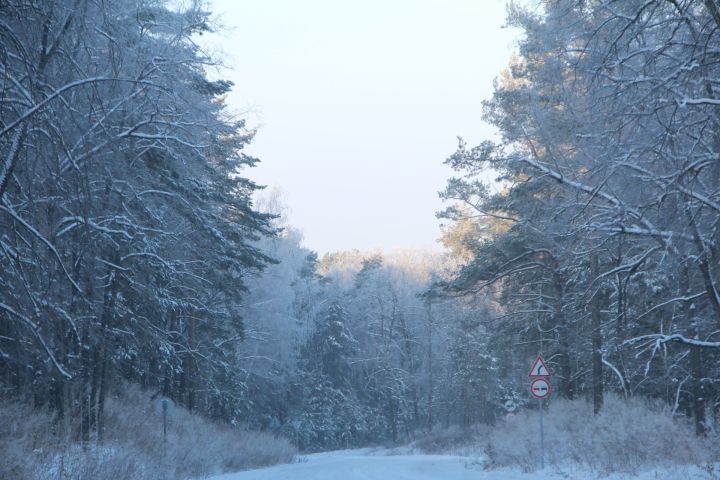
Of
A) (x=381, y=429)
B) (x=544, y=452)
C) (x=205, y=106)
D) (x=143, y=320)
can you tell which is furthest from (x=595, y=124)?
(x=381, y=429)

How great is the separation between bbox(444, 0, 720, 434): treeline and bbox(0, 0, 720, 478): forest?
87 millimetres

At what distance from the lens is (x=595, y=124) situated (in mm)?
11898

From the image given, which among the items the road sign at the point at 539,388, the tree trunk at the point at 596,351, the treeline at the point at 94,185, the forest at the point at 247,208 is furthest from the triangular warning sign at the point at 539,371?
the treeline at the point at 94,185

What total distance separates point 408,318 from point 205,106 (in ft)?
187

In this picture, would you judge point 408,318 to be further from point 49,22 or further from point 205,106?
point 49,22

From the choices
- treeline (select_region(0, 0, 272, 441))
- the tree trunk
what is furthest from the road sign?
treeline (select_region(0, 0, 272, 441))

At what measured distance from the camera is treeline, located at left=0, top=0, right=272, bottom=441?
6848mm

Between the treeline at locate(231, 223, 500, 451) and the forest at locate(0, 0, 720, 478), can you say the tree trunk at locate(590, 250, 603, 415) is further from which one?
the treeline at locate(231, 223, 500, 451)

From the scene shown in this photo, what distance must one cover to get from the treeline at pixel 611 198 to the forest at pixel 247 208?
9cm

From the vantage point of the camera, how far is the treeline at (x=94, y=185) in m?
6.85

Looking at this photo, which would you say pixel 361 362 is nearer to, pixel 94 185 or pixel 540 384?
pixel 540 384

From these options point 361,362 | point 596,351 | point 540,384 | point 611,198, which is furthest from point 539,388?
point 361,362

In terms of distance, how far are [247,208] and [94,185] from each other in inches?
749

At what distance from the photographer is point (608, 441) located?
1584 centimetres
